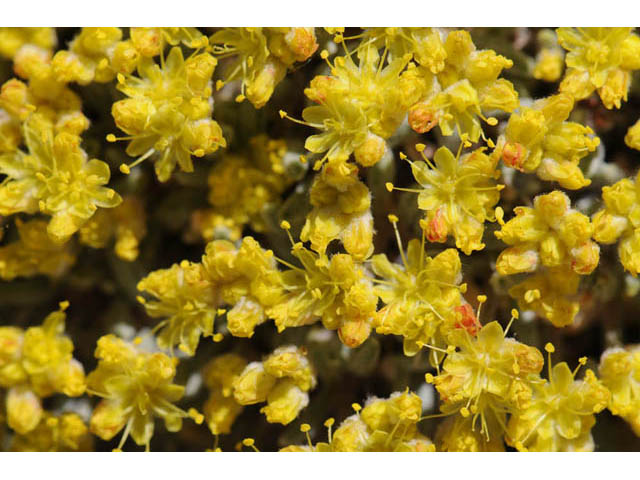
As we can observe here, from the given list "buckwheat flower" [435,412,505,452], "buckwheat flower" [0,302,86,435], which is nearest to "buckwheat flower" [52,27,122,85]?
"buckwheat flower" [0,302,86,435]

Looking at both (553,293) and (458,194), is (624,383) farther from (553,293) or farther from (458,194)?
(458,194)

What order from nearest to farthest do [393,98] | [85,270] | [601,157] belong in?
[393,98]
[601,157]
[85,270]

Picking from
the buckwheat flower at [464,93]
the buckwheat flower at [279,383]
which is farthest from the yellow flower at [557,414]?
the buckwheat flower at [464,93]

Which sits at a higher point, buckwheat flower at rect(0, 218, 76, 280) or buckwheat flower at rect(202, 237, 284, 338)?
buckwheat flower at rect(202, 237, 284, 338)

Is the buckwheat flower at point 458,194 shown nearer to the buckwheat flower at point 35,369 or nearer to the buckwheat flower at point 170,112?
the buckwheat flower at point 170,112

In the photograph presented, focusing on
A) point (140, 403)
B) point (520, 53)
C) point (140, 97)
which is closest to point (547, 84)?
point (520, 53)

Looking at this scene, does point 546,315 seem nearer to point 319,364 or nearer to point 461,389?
point 461,389

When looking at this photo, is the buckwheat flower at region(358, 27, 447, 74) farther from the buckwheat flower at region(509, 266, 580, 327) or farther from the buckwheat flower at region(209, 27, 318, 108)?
the buckwheat flower at region(509, 266, 580, 327)
